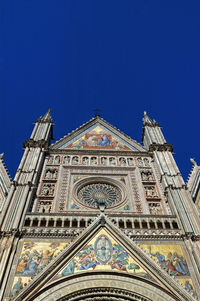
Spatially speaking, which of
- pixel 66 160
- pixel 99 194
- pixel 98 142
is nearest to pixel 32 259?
pixel 99 194

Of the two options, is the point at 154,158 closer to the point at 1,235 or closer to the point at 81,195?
the point at 81,195

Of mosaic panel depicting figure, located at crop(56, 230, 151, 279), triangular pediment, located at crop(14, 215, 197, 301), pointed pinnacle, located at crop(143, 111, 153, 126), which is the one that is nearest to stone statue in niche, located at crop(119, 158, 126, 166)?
pointed pinnacle, located at crop(143, 111, 153, 126)

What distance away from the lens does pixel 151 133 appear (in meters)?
18.9

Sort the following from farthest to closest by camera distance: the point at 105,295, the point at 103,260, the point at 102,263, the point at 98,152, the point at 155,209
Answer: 1. the point at 98,152
2. the point at 155,209
3. the point at 103,260
4. the point at 102,263
5. the point at 105,295

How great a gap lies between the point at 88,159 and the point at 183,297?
9457 millimetres

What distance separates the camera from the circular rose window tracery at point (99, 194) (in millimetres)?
14078

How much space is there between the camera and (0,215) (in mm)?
11367

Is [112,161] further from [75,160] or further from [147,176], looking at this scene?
[147,176]

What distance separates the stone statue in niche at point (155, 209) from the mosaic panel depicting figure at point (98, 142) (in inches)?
210

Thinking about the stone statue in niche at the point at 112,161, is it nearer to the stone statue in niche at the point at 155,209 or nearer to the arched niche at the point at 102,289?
the stone statue in niche at the point at 155,209

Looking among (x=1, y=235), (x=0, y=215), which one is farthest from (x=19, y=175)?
(x=1, y=235)

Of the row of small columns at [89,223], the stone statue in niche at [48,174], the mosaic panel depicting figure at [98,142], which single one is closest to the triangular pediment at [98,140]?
the mosaic panel depicting figure at [98,142]

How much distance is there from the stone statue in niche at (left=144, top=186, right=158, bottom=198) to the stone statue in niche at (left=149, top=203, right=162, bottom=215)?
1.88 ft

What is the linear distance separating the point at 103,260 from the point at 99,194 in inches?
196
